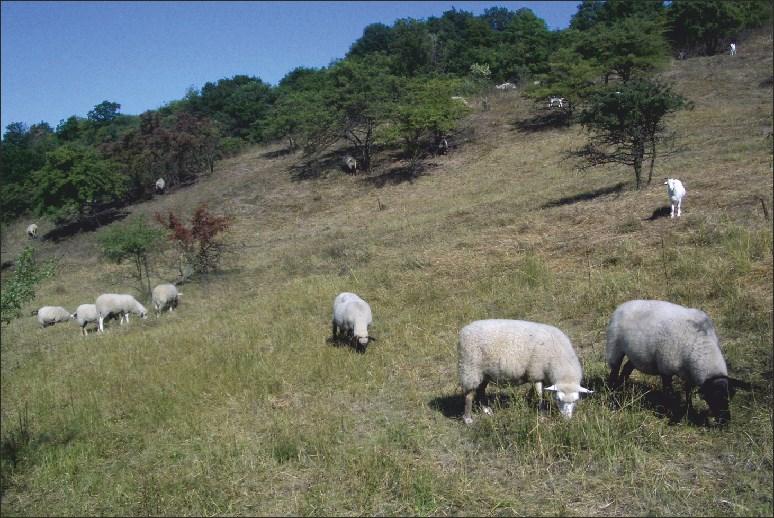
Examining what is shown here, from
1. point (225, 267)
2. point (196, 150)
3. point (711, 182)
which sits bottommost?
point (225, 267)

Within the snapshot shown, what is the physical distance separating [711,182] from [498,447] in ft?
43.0

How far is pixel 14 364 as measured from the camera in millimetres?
11109

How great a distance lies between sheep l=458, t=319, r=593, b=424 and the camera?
6.51m

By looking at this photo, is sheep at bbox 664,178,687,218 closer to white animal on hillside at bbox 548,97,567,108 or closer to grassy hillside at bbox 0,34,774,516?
grassy hillside at bbox 0,34,774,516

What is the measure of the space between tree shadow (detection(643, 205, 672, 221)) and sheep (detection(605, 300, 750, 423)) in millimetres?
8324

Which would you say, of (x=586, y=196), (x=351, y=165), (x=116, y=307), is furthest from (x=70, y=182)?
(x=586, y=196)

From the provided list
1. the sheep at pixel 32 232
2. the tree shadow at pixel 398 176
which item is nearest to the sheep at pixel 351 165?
the tree shadow at pixel 398 176

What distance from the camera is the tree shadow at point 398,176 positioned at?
33.1 meters

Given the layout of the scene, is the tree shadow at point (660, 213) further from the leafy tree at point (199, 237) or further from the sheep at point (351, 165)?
the sheep at point (351, 165)

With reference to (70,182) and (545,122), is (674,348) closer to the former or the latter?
(545,122)

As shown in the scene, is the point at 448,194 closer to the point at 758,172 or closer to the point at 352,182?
the point at 352,182

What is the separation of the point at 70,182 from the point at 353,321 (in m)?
30.9

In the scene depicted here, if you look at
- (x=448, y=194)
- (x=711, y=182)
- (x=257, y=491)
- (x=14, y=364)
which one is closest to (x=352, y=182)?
(x=448, y=194)

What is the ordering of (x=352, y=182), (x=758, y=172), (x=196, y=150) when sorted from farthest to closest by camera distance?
(x=196, y=150), (x=352, y=182), (x=758, y=172)
